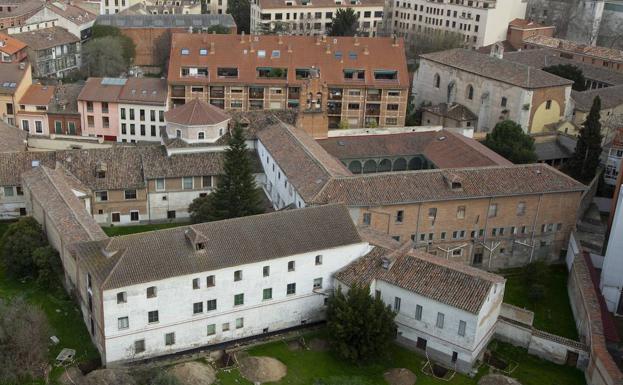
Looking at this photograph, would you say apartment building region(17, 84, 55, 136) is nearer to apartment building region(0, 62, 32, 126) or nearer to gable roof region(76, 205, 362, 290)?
apartment building region(0, 62, 32, 126)

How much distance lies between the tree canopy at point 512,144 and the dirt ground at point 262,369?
40.3 m

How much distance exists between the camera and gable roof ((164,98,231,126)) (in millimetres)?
68688

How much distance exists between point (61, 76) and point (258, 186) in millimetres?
53768

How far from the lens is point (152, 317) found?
1750 inches

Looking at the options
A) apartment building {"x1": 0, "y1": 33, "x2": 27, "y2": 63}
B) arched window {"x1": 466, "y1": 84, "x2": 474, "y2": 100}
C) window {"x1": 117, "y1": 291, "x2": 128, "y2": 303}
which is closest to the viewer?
window {"x1": 117, "y1": 291, "x2": 128, "y2": 303}

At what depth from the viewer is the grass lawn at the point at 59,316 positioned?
45.9 meters

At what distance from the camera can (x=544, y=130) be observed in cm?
8719

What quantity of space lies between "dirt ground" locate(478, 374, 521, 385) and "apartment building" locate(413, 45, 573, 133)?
45613 mm

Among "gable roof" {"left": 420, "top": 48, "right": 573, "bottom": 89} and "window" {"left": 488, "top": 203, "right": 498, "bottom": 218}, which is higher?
"gable roof" {"left": 420, "top": 48, "right": 573, "bottom": 89}

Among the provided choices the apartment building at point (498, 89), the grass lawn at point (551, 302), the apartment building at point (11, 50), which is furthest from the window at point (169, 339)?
the apartment building at point (11, 50)

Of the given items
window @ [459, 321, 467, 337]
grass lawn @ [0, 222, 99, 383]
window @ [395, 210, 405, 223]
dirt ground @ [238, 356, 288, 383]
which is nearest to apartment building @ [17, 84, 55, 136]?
grass lawn @ [0, 222, 99, 383]

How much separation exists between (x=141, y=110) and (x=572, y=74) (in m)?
58.9

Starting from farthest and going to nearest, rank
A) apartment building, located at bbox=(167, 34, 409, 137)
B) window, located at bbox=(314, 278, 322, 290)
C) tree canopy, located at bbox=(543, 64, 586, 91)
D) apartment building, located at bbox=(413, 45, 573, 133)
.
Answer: tree canopy, located at bbox=(543, 64, 586, 91) < apartment building, located at bbox=(413, 45, 573, 133) < apartment building, located at bbox=(167, 34, 409, 137) < window, located at bbox=(314, 278, 322, 290)

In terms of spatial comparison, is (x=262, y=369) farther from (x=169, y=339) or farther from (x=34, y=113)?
(x=34, y=113)
